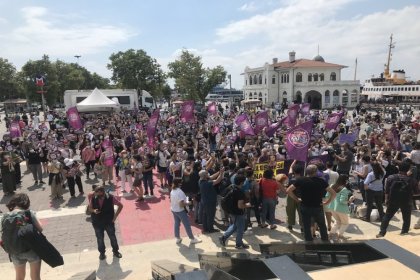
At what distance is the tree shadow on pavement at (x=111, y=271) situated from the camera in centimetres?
613

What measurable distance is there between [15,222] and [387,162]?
900cm

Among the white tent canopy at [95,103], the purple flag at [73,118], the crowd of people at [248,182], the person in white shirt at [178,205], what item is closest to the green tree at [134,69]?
the white tent canopy at [95,103]

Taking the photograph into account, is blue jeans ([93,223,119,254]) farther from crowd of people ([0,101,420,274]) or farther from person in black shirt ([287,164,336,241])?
person in black shirt ([287,164,336,241])

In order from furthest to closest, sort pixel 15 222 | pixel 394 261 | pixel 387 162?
pixel 387 162, pixel 15 222, pixel 394 261

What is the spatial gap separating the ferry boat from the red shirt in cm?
7372

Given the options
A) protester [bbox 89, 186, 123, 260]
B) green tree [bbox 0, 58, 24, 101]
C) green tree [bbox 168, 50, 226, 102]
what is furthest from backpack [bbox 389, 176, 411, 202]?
green tree [bbox 0, 58, 24, 101]

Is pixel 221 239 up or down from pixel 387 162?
down

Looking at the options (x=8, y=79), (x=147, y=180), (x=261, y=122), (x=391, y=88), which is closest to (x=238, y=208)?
(x=147, y=180)

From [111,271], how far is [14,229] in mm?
2144

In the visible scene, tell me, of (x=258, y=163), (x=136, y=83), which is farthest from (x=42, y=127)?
(x=136, y=83)

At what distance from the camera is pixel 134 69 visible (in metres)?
58.1

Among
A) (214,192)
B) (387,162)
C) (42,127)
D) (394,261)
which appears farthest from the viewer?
(42,127)

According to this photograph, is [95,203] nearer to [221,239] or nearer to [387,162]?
[221,239]

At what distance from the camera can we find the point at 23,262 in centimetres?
501
